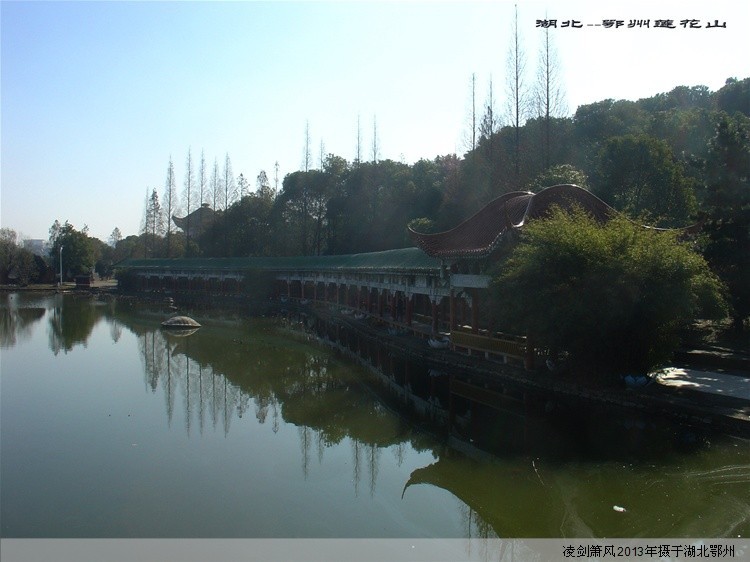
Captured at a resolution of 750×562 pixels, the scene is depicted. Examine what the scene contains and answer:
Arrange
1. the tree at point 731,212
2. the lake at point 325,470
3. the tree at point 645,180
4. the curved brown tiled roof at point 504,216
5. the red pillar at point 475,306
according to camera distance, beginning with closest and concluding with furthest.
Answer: the lake at point 325,470 < the tree at point 731,212 < the curved brown tiled roof at point 504,216 < the red pillar at point 475,306 < the tree at point 645,180

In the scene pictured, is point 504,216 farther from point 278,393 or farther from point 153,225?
point 153,225

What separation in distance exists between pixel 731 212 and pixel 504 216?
17.2 feet

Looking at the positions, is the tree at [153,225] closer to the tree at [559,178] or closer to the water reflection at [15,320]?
the water reflection at [15,320]

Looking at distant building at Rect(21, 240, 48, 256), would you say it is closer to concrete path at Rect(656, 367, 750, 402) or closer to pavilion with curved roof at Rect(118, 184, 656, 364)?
pavilion with curved roof at Rect(118, 184, 656, 364)

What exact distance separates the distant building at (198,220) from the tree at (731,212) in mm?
42847

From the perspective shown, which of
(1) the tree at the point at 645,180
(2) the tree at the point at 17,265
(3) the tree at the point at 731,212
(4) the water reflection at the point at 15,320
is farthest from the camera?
(2) the tree at the point at 17,265

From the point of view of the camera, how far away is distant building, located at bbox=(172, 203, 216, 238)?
53.4m

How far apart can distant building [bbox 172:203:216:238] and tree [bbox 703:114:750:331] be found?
141 ft

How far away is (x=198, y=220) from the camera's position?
192ft

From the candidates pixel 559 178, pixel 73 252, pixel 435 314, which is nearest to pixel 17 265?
pixel 73 252

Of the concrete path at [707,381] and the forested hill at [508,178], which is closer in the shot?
the concrete path at [707,381]

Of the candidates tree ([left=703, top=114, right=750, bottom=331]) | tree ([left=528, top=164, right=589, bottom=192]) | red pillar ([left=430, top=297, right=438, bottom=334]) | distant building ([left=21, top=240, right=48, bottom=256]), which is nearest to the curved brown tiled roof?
red pillar ([left=430, top=297, right=438, bottom=334])

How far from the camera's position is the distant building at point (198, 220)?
53416 millimetres

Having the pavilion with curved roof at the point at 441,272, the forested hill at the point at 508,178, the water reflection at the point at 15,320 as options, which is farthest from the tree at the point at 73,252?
the pavilion with curved roof at the point at 441,272
